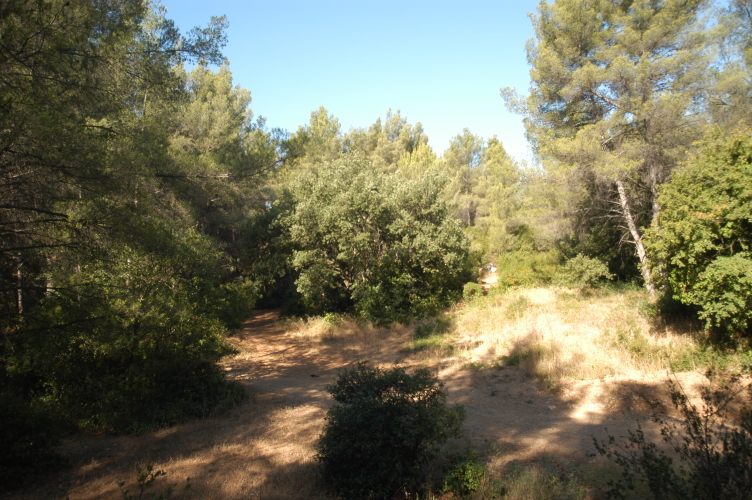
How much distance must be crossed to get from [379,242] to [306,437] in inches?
483

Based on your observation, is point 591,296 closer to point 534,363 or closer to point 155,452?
point 534,363

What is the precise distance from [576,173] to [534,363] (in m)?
8.19

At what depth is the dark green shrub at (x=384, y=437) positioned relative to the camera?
4.89m

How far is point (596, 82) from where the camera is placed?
15805 millimetres

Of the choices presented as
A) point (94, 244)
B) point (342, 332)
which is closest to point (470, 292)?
point (342, 332)

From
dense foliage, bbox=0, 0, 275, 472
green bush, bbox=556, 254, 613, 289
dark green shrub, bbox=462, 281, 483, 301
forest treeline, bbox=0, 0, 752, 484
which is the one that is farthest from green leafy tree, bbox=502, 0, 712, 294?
dense foliage, bbox=0, 0, 275, 472

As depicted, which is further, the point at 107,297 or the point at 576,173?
the point at 576,173

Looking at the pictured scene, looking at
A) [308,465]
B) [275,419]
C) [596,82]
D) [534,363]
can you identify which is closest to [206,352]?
[275,419]

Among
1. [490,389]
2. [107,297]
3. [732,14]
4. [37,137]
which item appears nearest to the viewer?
[37,137]

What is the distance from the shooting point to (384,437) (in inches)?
194

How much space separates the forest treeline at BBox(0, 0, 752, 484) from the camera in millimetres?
6504

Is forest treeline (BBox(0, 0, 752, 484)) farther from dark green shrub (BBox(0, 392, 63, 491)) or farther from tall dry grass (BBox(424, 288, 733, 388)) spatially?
tall dry grass (BBox(424, 288, 733, 388))

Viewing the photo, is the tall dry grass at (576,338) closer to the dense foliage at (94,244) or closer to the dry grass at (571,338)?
the dry grass at (571,338)

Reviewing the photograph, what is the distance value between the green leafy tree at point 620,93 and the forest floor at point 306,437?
6.88 metres
